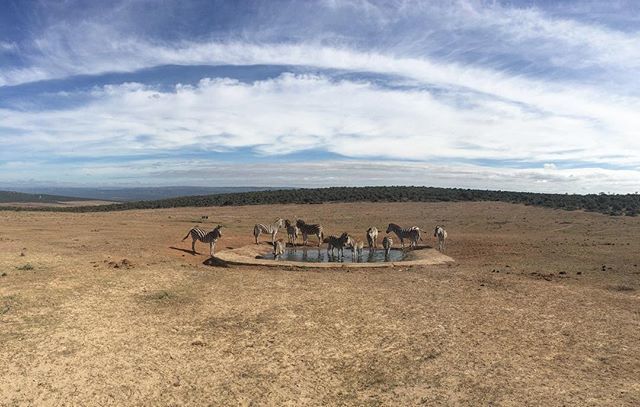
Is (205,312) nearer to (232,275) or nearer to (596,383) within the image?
(232,275)

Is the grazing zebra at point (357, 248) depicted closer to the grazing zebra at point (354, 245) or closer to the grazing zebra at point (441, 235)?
the grazing zebra at point (354, 245)

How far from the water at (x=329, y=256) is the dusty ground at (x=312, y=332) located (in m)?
3.80

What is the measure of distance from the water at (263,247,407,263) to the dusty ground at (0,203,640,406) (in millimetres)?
3797

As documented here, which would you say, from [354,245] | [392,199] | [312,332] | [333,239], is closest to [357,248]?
[354,245]

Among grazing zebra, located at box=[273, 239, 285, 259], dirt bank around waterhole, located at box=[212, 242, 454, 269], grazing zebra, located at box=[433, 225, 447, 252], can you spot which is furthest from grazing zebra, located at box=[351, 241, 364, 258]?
grazing zebra, located at box=[433, 225, 447, 252]

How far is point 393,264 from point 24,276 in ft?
47.5

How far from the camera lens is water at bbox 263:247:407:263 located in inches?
943

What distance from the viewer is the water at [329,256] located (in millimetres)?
23953

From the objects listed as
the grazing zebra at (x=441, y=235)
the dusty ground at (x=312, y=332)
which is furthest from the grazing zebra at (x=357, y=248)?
the grazing zebra at (x=441, y=235)

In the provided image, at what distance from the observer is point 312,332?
38.7 ft

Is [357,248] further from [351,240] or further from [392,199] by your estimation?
[392,199]

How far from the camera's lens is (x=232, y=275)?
18.6 meters

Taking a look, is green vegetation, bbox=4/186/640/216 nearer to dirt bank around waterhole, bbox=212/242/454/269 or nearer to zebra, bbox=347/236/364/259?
dirt bank around waterhole, bbox=212/242/454/269

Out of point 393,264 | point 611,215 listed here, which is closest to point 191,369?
point 393,264
